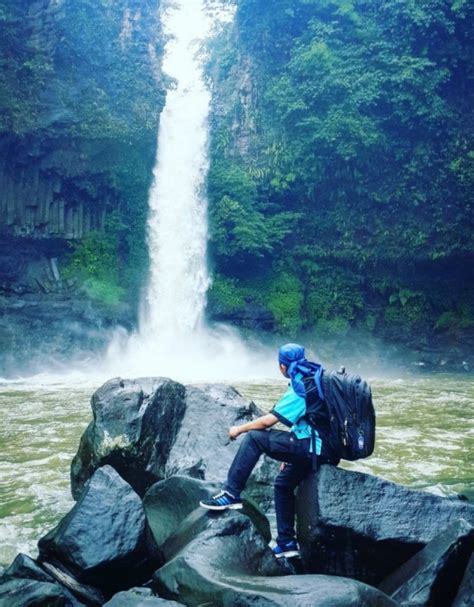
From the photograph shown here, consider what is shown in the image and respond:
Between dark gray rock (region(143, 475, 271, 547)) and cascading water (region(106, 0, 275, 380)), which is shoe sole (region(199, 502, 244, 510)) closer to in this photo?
dark gray rock (region(143, 475, 271, 547))

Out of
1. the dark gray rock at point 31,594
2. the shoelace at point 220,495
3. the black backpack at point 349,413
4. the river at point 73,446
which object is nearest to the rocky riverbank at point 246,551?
the dark gray rock at point 31,594

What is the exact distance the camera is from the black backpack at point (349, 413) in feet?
12.7

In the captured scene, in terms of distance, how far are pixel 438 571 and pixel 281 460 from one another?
1269 mm

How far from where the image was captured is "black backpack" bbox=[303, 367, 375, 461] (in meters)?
3.86

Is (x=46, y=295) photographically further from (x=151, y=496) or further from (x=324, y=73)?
(x=151, y=496)

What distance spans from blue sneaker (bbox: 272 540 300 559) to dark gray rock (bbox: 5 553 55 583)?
1547 mm

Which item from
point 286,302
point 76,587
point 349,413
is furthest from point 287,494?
point 286,302

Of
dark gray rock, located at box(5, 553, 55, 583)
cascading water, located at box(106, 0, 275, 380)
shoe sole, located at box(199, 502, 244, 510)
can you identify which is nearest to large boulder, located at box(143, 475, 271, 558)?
shoe sole, located at box(199, 502, 244, 510)

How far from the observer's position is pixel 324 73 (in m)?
21.0

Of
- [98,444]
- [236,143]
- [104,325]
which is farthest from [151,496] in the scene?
[236,143]

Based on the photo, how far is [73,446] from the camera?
25.2 ft

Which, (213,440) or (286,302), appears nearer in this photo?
(213,440)

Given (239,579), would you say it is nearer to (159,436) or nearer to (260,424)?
(260,424)

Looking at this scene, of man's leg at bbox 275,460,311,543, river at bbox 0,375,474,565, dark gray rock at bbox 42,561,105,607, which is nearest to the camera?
dark gray rock at bbox 42,561,105,607
